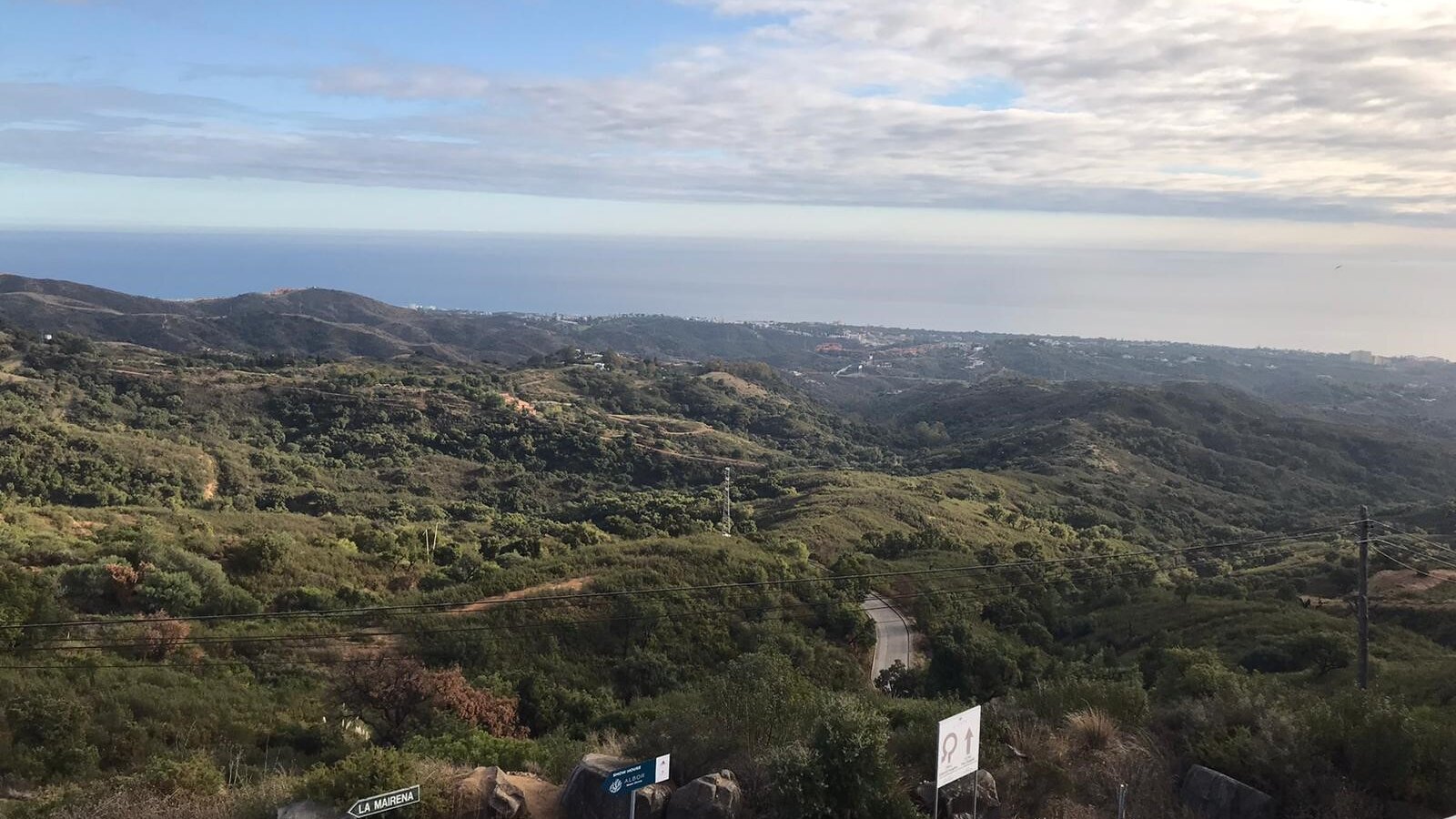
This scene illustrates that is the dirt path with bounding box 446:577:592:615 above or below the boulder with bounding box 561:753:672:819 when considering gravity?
below

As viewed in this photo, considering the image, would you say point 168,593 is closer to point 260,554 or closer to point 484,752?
point 260,554

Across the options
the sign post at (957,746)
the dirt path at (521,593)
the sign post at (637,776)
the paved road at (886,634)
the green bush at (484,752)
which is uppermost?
the sign post at (957,746)

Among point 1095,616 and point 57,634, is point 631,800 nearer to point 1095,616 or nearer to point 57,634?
point 57,634

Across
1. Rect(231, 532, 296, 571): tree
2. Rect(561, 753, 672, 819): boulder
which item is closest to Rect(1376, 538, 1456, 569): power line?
Rect(561, 753, 672, 819): boulder

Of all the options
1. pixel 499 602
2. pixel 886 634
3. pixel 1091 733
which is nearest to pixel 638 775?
pixel 1091 733

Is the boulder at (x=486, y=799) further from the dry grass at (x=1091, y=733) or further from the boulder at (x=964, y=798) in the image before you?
the dry grass at (x=1091, y=733)

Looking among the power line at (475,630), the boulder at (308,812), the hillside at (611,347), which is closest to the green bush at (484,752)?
the boulder at (308,812)

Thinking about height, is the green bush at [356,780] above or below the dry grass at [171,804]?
above

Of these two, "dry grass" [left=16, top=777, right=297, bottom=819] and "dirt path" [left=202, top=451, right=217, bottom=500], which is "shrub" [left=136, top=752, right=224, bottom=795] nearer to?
"dry grass" [left=16, top=777, right=297, bottom=819]
